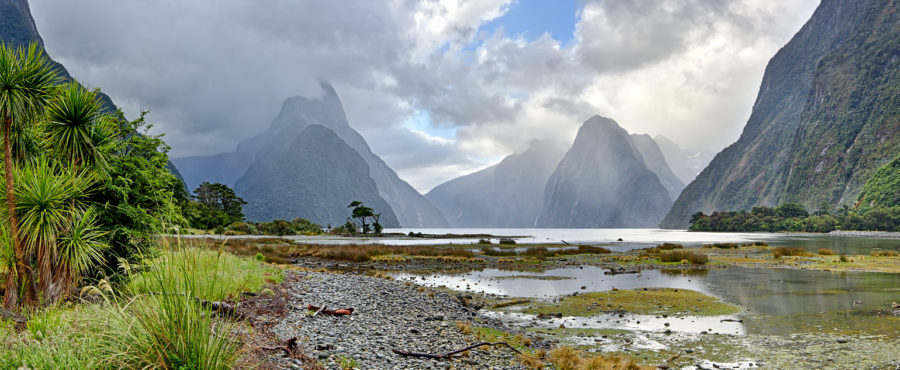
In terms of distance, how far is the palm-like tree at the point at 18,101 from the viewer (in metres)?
9.38

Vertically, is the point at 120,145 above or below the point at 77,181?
above

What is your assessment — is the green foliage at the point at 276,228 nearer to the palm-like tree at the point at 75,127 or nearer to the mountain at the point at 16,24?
the mountain at the point at 16,24

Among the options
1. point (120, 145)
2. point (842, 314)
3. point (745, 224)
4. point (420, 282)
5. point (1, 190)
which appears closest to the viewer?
point (1, 190)

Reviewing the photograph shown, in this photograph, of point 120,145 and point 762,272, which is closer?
point 120,145

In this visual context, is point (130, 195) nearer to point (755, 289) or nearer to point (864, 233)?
point (755, 289)

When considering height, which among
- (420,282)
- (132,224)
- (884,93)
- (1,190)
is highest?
(884,93)

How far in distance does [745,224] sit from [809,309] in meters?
161

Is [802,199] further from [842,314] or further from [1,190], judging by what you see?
[1,190]

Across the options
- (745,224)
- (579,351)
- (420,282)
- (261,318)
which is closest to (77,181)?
(261,318)

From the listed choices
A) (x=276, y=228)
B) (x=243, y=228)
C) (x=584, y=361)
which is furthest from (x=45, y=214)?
(x=276, y=228)

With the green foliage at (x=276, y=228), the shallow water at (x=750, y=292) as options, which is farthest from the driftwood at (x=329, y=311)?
the green foliage at (x=276, y=228)

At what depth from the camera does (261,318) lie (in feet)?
37.7

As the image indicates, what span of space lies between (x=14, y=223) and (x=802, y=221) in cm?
16987

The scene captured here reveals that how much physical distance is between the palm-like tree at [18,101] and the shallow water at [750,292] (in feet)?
45.8
